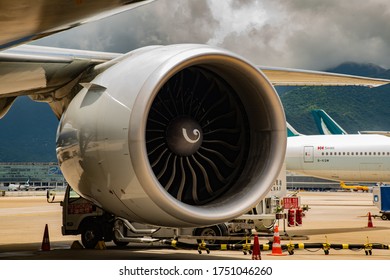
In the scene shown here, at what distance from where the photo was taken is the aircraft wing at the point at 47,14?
5.96m

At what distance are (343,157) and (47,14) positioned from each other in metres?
41.6

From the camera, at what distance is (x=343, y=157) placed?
151ft

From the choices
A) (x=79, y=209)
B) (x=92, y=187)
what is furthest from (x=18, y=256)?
(x=92, y=187)

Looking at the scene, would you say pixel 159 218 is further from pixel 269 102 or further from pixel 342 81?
pixel 342 81

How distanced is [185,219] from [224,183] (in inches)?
42.6

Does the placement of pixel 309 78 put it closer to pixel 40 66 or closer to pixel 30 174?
pixel 40 66

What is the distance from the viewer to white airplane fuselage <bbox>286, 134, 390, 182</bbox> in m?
44.8

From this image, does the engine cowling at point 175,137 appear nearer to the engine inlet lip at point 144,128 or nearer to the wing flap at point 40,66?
the engine inlet lip at point 144,128

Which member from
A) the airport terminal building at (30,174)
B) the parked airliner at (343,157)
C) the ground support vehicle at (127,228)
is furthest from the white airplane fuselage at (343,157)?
the airport terminal building at (30,174)

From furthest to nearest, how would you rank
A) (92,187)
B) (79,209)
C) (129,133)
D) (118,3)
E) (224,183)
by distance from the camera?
(79,209) → (224,183) → (92,187) → (129,133) → (118,3)

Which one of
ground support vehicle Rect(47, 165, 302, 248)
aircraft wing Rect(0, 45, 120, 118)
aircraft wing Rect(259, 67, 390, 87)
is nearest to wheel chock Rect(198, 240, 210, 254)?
ground support vehicle Rect(47, 165, 302, 248)

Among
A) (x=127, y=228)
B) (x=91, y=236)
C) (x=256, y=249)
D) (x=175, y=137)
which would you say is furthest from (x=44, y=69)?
(x=91, y=236)

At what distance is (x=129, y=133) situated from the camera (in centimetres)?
683

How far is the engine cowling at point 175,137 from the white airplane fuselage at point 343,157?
37.9 metres
